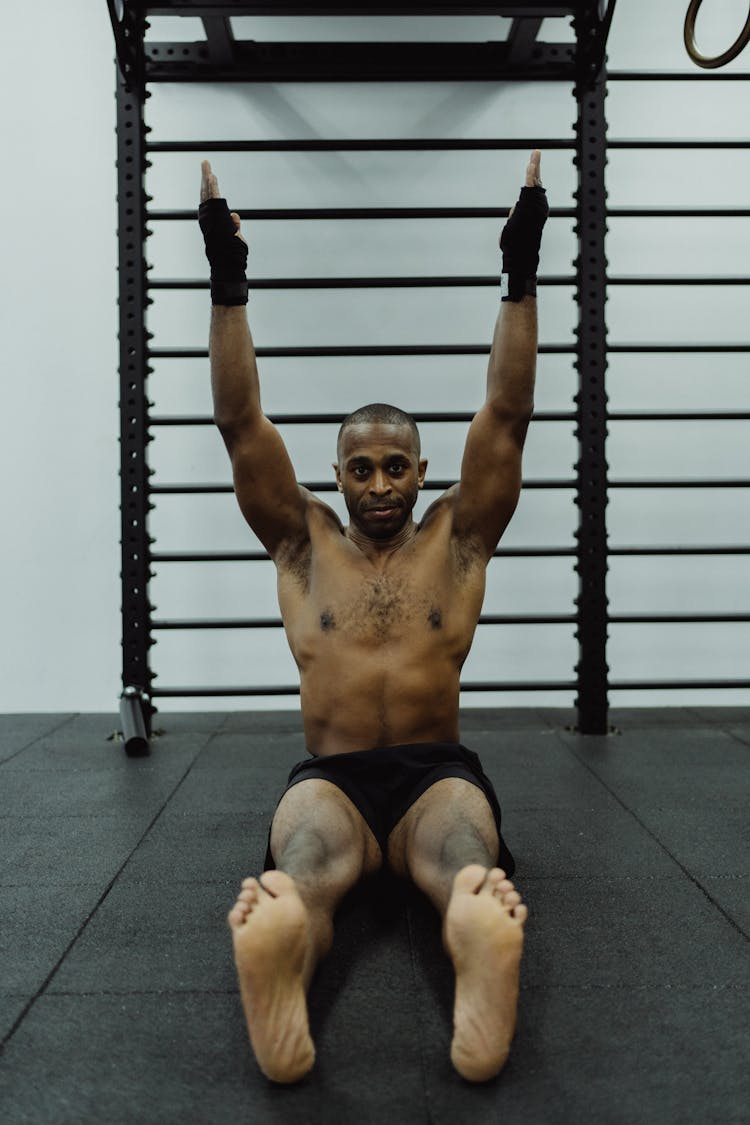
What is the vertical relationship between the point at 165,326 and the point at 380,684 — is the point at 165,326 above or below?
above

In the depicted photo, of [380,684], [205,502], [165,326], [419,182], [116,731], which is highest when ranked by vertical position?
[419,182]

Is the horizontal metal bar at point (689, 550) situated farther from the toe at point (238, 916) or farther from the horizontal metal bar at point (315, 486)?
the toe at point (238, 916)

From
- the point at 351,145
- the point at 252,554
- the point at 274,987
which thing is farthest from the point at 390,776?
the point at 351,145

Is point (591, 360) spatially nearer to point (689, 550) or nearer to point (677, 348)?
point (677, 348)

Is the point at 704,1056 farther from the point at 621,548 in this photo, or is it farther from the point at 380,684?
the point at 621,548

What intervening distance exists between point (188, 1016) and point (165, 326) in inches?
115

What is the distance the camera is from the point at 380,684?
6.64ft

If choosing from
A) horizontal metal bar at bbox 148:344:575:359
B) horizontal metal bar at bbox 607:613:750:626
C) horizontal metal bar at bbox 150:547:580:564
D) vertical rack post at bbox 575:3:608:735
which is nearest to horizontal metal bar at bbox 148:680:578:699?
vertical rack post at bbox 575:3:608:735

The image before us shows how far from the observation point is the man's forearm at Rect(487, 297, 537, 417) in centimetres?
200

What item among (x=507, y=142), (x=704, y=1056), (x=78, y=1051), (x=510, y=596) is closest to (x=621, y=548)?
(x=510, y=596)

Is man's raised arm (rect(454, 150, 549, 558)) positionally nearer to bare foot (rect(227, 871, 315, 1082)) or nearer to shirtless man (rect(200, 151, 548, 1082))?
shirtless man (rect(200, 151, 548, 1082))

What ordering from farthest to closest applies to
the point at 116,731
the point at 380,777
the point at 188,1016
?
the point at 116,731, the point at 380,777, the point at 188,1016

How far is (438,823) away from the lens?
179 cm

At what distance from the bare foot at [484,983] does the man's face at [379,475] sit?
886 millimetres
